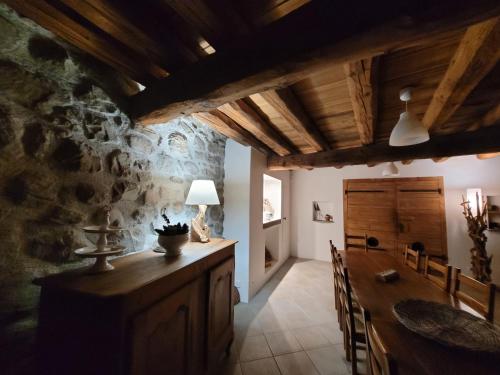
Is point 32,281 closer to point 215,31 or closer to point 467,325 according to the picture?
point 215,31

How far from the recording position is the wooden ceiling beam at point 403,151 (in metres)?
2.13

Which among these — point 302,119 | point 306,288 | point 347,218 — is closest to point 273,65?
point 302,119

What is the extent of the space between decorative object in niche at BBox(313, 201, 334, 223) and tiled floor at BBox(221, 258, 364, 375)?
1896 mm

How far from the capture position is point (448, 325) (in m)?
1.05

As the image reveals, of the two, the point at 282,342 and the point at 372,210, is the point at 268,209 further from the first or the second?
the point at 282,342

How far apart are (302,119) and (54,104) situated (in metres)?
1.81

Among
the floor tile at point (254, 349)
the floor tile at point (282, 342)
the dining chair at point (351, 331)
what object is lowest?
the floor tile at point (254, 349)

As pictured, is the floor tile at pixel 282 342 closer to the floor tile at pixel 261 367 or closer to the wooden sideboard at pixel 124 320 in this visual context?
the floor tile at pixel 261 367

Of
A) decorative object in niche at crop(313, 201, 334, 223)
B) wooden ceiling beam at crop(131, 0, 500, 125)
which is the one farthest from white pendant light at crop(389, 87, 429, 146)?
decorative object in niche at crop(313, 201, 334, 223)

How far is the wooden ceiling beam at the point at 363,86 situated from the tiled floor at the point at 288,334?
2161 mm

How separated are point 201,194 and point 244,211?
100cm

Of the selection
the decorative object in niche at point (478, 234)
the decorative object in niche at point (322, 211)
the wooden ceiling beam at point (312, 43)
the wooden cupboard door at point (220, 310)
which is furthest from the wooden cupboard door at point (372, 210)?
the wooden ceiling beam at point (312, 43)

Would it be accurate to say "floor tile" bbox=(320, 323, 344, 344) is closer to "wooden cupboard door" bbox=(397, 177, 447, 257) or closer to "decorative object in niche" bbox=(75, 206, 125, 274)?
"decorative object in niche" bbox=(75, 206, 125, 274)

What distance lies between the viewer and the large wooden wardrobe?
383 cm
